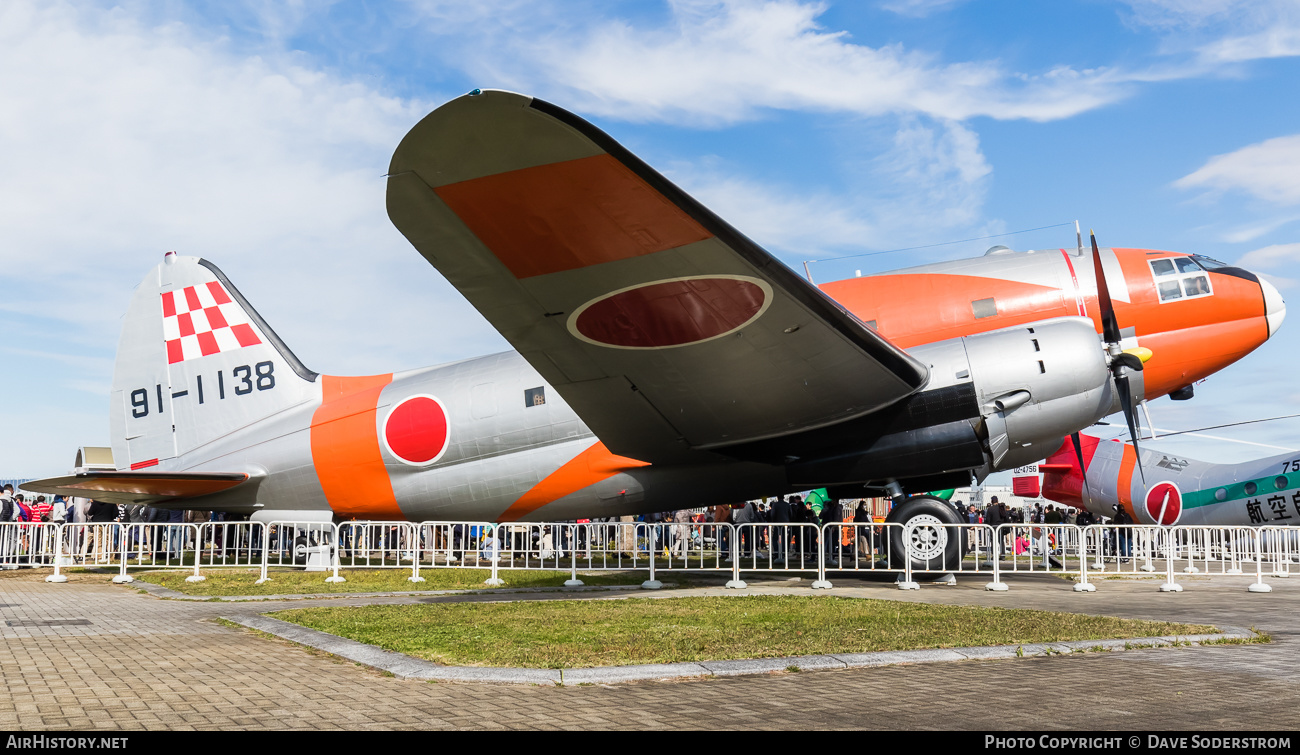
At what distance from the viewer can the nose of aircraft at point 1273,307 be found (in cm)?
1512

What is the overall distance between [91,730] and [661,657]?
3.80m

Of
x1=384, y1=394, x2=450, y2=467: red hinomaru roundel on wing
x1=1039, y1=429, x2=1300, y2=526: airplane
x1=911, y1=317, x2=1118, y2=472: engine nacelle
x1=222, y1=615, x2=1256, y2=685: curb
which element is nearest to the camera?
x1=222, y1=615, x2=1256, y2=685: curb

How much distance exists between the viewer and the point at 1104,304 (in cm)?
1412

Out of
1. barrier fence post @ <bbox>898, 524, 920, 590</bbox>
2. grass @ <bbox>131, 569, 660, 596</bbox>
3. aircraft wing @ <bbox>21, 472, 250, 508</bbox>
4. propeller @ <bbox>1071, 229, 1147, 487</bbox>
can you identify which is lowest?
grass @ <bbox>131, 569, 660, 596</bbox>

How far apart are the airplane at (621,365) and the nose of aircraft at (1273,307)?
0.05 meters

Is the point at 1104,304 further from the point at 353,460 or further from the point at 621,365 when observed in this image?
the point at 353,460

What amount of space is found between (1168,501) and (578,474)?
20.6 meters

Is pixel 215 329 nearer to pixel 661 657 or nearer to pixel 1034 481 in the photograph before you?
pixel 661 657

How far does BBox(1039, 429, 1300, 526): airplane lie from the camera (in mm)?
25297

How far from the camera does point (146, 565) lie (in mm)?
19203

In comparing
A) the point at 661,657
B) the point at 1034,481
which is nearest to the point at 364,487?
the point at 661,657

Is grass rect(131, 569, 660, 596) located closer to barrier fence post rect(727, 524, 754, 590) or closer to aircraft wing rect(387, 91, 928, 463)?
barrier fence post rect(727, 524, 754, 590)

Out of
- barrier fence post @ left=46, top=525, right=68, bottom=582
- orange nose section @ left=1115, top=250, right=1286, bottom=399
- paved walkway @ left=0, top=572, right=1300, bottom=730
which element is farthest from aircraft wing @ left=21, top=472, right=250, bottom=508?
orange nose section @ left=1115, top=250, right=1286, bottom=399

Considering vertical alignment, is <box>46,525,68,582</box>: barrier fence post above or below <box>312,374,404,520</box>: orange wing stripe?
below
